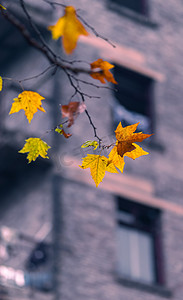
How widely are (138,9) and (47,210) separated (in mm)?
6674

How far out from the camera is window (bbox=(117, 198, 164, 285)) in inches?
426

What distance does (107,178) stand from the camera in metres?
11.4

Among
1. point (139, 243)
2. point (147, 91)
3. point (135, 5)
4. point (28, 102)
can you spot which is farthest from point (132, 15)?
point (28, 102)

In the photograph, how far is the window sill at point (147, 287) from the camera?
1041cm

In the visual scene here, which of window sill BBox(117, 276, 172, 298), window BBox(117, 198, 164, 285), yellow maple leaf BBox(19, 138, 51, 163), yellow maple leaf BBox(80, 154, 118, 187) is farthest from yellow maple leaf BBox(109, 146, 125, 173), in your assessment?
window BBox(117, 198, 164, 285)

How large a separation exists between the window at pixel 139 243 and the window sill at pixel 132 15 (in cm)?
491

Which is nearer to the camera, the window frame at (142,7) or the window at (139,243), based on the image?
the window at (139,243)

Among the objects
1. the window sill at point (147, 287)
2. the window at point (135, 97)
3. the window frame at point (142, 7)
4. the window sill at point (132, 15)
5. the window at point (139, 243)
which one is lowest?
the window sill at point (147, 287)

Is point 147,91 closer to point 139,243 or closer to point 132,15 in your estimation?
point 132,15

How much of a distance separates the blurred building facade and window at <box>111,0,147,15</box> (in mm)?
690

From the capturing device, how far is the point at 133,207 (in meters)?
11.5

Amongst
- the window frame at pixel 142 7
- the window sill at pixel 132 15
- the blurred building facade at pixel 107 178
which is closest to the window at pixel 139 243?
the blurred building facade at pixel 107 178

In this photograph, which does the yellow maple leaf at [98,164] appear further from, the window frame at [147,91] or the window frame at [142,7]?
the window frame at [142,7]

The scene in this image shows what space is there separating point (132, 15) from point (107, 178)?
4.67m
